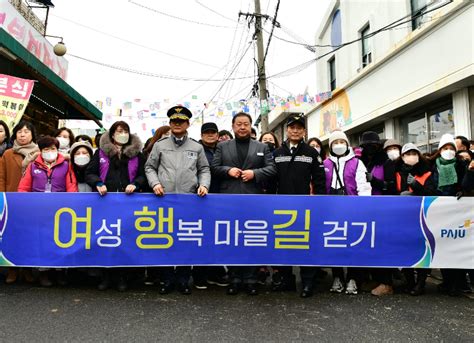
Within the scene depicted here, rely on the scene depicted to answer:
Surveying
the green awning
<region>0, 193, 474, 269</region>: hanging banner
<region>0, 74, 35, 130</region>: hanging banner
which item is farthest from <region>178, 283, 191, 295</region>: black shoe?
the green awning

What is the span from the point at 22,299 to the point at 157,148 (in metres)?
1.96

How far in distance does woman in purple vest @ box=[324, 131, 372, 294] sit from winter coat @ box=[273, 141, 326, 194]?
0.73ft

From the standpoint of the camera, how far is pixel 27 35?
888 centimetres

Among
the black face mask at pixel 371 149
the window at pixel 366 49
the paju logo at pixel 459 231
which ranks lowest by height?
the paju logo at pixel 459 231

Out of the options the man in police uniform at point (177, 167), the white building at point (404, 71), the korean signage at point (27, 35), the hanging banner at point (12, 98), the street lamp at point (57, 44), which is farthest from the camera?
the street lamp at point (57, 44)

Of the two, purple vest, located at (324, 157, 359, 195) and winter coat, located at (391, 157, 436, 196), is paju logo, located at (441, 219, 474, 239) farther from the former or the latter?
purple vest, located at (324, 157, 359, 195)

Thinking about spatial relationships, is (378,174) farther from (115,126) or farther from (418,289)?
(115,126)

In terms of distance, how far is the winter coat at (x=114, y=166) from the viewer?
3.85 meters

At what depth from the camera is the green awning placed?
6246 millimetres

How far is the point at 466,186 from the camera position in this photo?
375 centimetres

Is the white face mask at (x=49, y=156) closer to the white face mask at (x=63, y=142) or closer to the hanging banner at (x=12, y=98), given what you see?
the white face mask at (x=63, y=142)

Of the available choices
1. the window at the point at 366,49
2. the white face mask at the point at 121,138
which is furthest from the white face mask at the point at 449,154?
the window at the point at 366,49

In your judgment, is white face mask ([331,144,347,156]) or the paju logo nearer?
the paju logo

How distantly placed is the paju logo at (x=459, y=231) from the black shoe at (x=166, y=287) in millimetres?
2962
